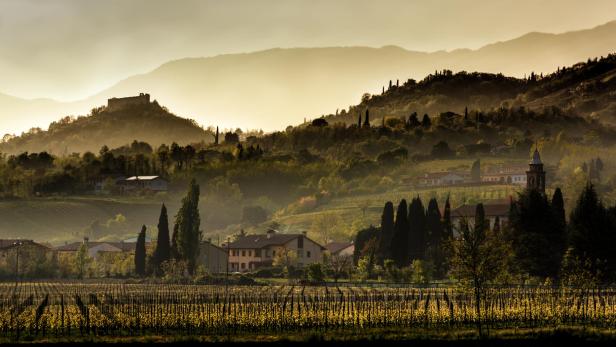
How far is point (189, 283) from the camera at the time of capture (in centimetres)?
14100

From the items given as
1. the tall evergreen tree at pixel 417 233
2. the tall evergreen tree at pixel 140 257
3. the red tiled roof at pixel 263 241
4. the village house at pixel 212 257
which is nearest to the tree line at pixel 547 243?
the tall evergreen tree at pixel 417 233

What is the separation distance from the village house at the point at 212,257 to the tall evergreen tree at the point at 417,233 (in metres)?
35.9

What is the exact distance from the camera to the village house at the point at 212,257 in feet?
563

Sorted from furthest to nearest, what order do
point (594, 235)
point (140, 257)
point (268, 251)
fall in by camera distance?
point (268, 251) → point (140, 257) → point (594, 235)

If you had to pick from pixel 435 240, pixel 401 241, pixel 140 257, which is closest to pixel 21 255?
pixel 140 257

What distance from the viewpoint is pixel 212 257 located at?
175375 millimetres

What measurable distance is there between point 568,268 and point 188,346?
5906cm

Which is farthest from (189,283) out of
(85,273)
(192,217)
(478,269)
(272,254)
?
(478,269)

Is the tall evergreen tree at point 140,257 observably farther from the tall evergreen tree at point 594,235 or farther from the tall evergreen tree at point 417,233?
the tall evergreen tree at point 594,235

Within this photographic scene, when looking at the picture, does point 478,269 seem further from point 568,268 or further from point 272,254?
point 272,254

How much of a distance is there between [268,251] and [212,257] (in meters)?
11.7

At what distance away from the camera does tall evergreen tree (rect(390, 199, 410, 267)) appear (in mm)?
147125

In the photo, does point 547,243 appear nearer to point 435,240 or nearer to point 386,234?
point 435,240

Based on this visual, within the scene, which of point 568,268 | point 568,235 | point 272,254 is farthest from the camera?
point 272,254
